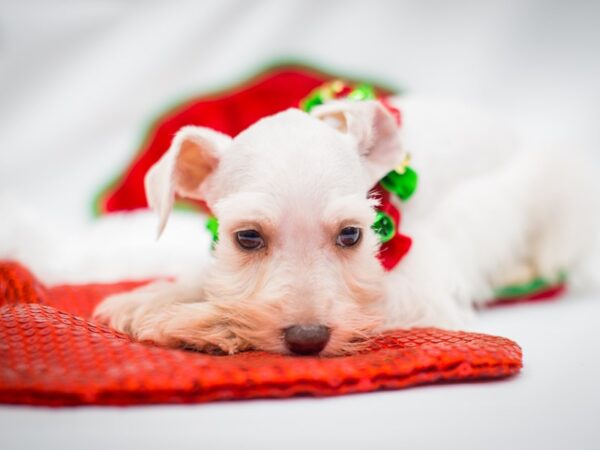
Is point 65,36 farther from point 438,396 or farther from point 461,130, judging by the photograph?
point 438,396

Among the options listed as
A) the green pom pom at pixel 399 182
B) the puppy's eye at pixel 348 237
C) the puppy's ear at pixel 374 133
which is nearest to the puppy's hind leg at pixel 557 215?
the green pom pom at pixel 399 182

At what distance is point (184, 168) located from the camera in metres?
2.13

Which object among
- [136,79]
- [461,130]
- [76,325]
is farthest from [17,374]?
[136,79]

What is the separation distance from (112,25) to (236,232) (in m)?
2.90

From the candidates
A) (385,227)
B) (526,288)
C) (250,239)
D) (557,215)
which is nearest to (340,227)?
(250,239)

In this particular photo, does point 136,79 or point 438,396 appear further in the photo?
point 136,79

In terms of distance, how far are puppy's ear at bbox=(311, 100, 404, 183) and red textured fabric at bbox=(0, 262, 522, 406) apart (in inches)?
24.9

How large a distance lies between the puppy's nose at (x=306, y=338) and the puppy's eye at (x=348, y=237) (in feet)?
0.99

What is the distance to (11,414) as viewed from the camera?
4.23 feet

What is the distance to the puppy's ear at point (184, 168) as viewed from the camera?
1.94m

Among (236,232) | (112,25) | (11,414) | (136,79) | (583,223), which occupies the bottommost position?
(11,414)

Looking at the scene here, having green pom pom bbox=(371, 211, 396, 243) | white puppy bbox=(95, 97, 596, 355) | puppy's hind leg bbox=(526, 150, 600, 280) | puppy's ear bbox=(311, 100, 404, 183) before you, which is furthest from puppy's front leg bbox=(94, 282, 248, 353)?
puppy's hind leg bbox=(526, 150, 600, 280)

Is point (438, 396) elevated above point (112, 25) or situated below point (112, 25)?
below

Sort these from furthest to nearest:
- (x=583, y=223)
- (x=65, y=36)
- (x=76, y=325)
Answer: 1. (x=65, y=36)
2. (x=583, y=223)
3. (x=76, y=325)
